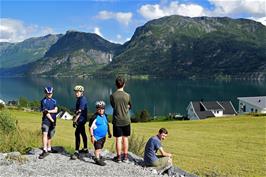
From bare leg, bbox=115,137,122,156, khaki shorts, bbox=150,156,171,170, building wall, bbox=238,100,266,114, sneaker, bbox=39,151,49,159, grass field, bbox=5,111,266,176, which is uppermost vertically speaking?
bare leg, bbox=115,137,122,156

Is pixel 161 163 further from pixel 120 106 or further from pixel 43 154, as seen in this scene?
pixel 43 154

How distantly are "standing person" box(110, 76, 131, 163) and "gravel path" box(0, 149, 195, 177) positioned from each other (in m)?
0.61

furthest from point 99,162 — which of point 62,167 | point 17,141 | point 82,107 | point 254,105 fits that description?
point 254,105

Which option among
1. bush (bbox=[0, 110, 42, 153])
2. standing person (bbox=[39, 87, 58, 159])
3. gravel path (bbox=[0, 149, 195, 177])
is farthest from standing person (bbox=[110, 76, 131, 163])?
bush (bbox=[0, 110, 42, 153])

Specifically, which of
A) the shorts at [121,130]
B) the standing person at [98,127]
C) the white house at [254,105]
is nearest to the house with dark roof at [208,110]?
the white house at [254,105]

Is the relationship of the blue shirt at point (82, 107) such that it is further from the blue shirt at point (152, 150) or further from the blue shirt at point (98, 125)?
the blue shirt at point (152, 150)

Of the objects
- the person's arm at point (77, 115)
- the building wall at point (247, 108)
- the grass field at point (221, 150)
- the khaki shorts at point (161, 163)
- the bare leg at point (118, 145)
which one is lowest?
the grass field at point (221, 150)

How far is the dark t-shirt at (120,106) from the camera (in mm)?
11219

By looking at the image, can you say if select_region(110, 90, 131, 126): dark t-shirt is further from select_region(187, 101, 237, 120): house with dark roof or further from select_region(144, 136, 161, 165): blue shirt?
select_region(187, 101, 237, 120): house with dark roof

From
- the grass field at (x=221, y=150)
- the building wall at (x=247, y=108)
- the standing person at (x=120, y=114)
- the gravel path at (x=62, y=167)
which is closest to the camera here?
the gravel path at (x=62, y=167)

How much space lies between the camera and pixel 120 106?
11.3m

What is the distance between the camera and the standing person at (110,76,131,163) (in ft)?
36.8

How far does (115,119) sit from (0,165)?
3478 mm

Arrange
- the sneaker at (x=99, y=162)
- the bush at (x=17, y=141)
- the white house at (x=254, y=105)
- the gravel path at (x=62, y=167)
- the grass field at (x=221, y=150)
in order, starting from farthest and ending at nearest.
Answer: the white house at (x=254, y=105) → the grass field at (x=221, y=150) → the bush at (x=17, y=141) → the sneaker at (x=99, y=162) → the gravel path at (x=62, y=167)
